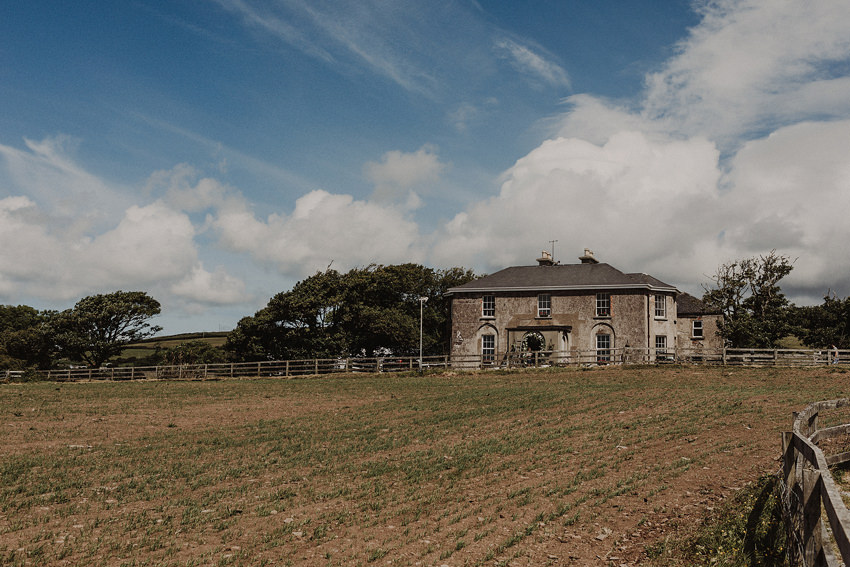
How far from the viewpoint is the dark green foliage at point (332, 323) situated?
194ft

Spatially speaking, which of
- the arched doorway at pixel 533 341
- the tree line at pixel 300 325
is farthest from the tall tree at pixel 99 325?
the arched doorway at pixel 533 341

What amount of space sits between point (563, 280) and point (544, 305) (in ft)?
8.16

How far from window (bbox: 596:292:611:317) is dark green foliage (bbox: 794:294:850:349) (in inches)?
1358

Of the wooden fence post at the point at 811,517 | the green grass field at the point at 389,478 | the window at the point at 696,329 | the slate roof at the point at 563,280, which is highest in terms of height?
the slate roof at the point at 563,280

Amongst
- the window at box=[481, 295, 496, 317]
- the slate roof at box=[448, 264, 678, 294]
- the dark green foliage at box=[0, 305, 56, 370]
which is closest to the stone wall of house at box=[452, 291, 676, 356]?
the window at box=[481, 295, 496, 317]

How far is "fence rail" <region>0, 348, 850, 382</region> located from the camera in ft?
124

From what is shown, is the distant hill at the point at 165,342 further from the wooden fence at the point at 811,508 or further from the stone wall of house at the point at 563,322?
the wooden fence at the point at 811,508

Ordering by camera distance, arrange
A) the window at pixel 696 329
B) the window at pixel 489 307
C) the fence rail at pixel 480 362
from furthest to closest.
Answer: the window at pixel 696 329 < the window at pixel 489 307 < the fence rail at pixel 480 362

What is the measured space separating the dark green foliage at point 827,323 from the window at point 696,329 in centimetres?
2062

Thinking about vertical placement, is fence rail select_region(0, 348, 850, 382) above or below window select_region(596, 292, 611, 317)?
below

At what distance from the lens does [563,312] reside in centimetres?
4759

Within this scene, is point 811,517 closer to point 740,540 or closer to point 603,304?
point 740,540

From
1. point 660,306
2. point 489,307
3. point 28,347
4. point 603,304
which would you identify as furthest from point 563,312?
point 28,347

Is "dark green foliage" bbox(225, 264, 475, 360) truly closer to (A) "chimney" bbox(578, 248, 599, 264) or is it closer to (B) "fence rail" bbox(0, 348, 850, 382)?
(B) "fence rail" bbox(0, 348, 850, 382)
